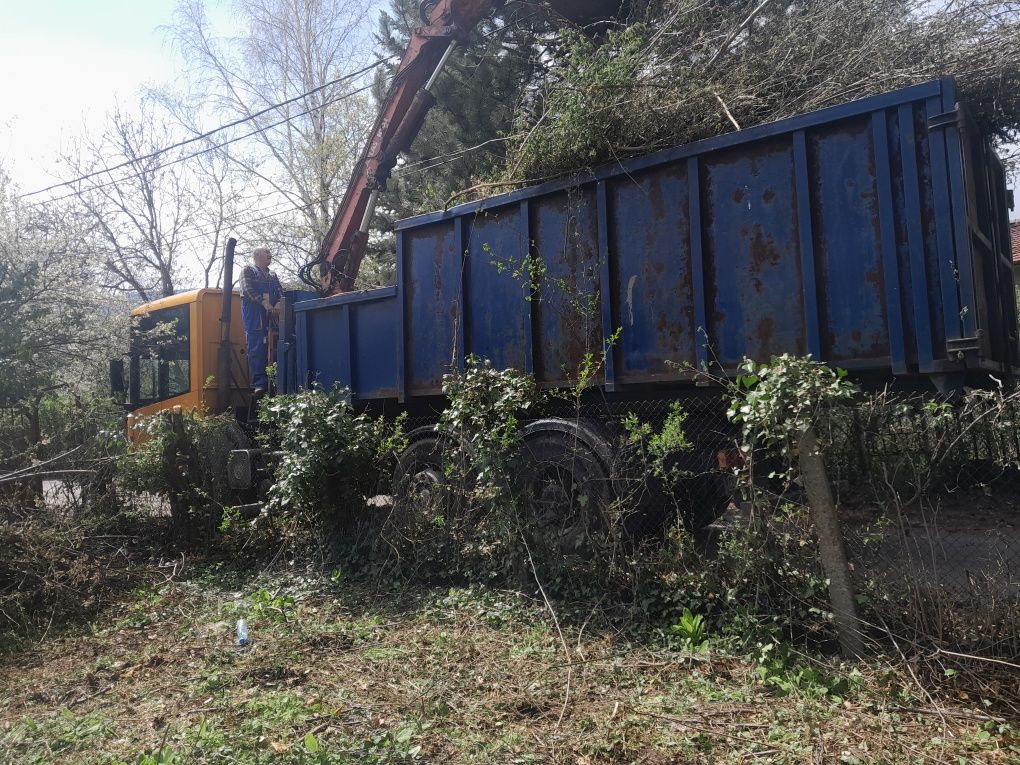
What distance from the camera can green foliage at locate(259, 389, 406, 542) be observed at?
6125mm

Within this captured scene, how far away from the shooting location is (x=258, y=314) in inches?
340

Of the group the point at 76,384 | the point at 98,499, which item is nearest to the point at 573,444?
the point at 98,499

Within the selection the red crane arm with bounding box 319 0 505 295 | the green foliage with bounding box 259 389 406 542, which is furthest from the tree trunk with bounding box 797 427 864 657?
the red crane arm with bounding box 319 0 505 295

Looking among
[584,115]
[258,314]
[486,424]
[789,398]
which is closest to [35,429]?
[258,314]

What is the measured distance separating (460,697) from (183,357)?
7041mm

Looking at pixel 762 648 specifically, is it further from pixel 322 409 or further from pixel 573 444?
pixel 322 409

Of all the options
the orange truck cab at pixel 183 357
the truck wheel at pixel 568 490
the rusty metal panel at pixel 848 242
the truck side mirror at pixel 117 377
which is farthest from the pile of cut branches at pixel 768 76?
the truck side mirror at pixel 117 377

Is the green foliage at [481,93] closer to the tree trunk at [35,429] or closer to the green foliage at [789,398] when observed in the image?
the tree trunk at [35,429]

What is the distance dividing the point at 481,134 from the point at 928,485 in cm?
985

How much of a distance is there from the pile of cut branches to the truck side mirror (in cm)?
599

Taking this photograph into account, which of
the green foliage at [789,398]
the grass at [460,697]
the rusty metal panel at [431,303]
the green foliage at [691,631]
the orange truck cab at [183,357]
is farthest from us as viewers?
the orange truck cab at [183,357]

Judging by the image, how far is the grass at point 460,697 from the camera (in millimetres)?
3131

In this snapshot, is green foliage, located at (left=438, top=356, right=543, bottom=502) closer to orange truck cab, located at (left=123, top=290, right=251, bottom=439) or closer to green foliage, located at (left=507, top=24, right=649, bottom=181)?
green foliage, located at (left=507, top=24, right=649, bottom=181)

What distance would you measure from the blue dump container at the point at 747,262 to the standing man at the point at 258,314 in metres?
2.50
